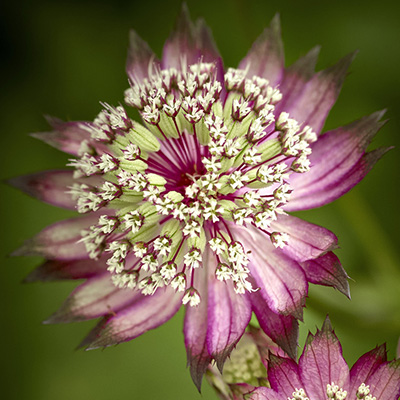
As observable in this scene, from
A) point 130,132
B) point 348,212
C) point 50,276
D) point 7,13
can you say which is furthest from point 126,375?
point 7,13

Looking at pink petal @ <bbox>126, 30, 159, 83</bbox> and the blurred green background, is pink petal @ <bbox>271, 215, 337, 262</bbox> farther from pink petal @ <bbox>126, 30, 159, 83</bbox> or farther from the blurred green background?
the blurred green background

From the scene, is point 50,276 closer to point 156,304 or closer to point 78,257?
point 78,257

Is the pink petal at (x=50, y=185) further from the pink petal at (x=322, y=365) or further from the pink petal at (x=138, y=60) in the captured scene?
the pink petal at (x=322, y=365)

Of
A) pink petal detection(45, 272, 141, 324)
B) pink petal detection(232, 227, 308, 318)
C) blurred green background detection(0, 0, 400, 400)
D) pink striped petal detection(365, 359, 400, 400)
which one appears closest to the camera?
pink striped petal detection(365, 359, 400, 400)

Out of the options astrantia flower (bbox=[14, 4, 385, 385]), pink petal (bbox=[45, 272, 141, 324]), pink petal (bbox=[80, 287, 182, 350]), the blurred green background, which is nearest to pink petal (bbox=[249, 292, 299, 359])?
astrantia flower (bbox=[14, 4, 385, 385])

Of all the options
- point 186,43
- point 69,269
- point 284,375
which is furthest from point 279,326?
point 186,43

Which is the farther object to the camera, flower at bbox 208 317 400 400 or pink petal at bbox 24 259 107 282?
pink petal at bbox 24 259 107 282

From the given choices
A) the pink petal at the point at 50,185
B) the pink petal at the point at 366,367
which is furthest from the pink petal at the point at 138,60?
the pink petal at the point at 366,367

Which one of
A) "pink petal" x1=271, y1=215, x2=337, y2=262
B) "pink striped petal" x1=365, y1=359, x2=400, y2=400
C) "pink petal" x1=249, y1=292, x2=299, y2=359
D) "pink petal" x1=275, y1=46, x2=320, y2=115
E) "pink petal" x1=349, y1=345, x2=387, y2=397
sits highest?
"pink petal" x1=275, y1=46, x2=320, y2=115

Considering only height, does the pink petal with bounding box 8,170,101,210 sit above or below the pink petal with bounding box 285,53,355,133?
above
